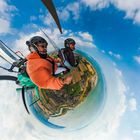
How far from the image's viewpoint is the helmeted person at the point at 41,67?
17.3 ft

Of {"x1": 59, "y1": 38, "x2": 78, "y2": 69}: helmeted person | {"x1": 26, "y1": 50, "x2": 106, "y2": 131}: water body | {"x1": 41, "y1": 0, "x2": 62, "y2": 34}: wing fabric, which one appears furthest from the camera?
{"x1": 26, "y1": 50, "x2": 106, "y2": 131}: water body

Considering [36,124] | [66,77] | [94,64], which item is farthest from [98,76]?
[36,124]

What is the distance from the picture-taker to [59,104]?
18.7 feet

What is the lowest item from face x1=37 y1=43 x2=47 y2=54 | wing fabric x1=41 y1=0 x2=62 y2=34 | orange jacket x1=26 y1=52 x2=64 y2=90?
orange jacket x1=26 y1=52 x2=64 y2=90

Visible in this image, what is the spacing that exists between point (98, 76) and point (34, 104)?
0.73m

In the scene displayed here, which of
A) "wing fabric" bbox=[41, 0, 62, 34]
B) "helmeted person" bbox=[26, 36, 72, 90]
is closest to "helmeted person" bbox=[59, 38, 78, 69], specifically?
"helmeted person" bbox=[26, 36, 72, 90]

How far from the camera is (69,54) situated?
18.0 ft

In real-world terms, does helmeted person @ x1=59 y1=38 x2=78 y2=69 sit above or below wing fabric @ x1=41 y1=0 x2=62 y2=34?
below

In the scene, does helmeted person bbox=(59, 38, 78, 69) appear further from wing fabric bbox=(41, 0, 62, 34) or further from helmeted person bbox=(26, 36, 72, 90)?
wing fabric bbox=(41, 0, 62, 34)

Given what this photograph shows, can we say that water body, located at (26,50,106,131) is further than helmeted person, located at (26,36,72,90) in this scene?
Yes

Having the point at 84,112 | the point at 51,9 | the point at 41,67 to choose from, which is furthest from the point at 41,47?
the point at 84,112

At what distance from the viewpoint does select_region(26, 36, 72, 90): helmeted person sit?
527cm

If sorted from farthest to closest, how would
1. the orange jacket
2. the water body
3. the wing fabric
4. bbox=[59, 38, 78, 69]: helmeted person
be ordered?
the water body < the wing fabric < bbox=[59, 38, 78, 69]: helmeted person < the orange jacket

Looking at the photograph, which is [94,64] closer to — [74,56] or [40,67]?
[74,56]
